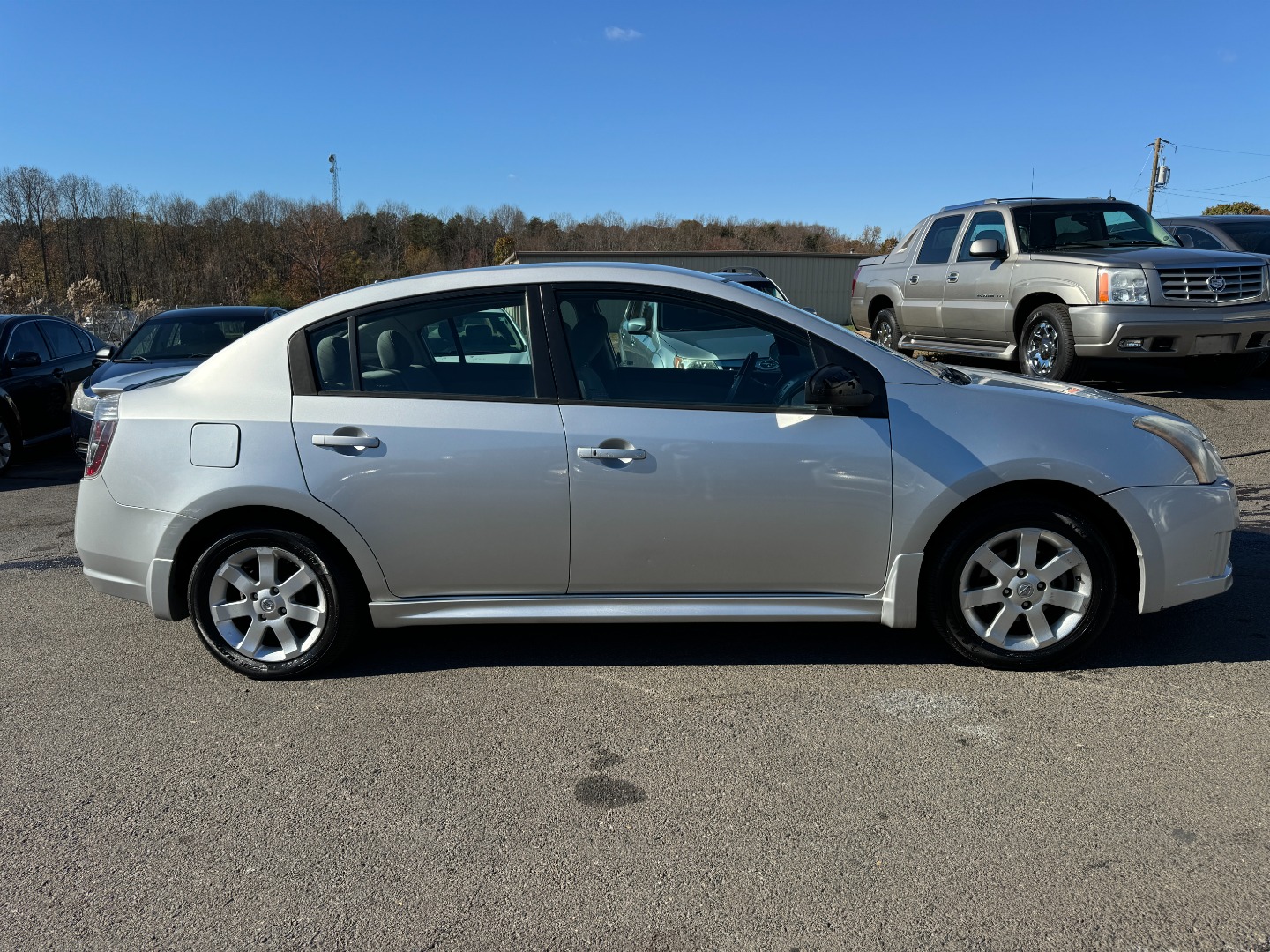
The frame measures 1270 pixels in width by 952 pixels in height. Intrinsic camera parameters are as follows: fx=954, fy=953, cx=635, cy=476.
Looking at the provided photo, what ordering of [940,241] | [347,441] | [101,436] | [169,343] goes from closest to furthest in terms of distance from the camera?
1. [347,441]
2. [101,436]
3. [169,343]
4. [940,241]

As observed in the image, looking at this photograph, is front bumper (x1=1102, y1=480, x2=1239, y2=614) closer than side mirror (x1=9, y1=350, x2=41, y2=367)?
Yes

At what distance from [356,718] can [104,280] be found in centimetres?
7717

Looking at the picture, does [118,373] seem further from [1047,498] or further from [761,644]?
[1047,498]

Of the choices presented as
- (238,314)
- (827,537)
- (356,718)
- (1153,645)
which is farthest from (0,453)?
(1153,645)

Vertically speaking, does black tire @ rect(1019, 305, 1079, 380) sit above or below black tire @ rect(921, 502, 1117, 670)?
above

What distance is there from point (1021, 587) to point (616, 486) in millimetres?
1757

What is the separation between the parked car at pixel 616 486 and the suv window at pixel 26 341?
703cm

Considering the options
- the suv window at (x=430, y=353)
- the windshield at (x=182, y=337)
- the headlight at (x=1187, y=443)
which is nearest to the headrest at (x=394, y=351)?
the suv window at (x=430, y=353)

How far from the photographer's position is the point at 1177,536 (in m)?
3.98

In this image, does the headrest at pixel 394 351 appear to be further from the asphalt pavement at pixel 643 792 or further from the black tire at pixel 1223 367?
the black tire at pixel 1223 367

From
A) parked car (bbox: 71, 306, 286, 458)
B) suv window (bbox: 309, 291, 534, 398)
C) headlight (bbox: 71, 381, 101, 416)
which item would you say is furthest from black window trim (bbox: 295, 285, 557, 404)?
headlight (bbox: 71, 381, 101, 416)

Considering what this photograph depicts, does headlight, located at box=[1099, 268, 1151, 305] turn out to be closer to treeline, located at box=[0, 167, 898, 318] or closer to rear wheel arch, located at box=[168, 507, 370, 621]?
rear wheel arch, located at box=[168, 507, 370, 621]

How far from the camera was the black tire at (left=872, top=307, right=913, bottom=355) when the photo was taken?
39.0 ft

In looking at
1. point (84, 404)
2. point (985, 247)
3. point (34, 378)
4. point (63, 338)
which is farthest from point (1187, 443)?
point (63, 338)
